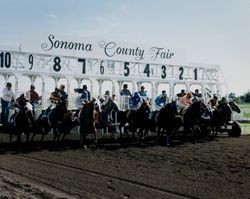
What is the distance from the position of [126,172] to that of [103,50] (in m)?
17.7

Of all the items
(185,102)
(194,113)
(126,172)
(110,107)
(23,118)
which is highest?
(185,102)

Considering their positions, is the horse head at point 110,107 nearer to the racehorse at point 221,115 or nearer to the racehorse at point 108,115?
the racehorse at point 108,115

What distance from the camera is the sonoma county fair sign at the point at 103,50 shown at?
86.9 feet

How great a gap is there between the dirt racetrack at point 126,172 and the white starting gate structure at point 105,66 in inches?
325

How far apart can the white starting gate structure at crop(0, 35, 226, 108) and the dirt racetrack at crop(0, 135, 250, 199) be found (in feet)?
27.1

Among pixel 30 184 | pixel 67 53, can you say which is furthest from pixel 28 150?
pixel 67 53

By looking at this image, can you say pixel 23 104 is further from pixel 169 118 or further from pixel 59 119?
pixel 169 118

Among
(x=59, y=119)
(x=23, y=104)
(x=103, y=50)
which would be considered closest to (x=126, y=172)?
(x=23, y=104)

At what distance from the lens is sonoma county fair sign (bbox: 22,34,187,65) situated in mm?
26500

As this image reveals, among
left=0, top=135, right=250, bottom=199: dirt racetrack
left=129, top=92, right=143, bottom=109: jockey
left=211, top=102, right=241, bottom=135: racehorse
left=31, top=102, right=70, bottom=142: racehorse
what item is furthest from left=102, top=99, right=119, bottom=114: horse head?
left=211, top=102, right=241, bottom=135: racehorse

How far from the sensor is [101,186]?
976 cm

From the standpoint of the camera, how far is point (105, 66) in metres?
28.2

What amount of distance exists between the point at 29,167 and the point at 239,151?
7594mm

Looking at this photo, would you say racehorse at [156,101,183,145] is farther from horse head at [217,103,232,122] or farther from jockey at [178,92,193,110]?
horse head at [217,103,232,122]
